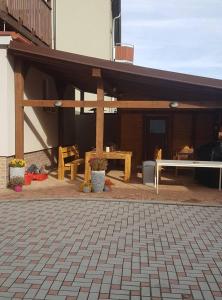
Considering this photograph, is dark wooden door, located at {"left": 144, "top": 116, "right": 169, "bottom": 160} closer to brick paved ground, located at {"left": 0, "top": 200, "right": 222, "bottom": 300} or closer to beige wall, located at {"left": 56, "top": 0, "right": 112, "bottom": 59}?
brick paved ground, located at {"left": 0, "top": 200, "right": 222, "bottom": 300}

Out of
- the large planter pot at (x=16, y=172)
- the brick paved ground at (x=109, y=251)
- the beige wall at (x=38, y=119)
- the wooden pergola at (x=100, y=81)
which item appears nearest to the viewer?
the brick paved ground at (x=109, y=251)

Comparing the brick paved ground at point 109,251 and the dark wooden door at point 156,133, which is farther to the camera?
the dark wooden door at point 156,133

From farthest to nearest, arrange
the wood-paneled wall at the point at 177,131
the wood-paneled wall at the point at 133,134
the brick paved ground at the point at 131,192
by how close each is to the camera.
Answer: the wood-paneled wall at the point at 133,134
the wood-paneled wall at the point at 177,131
the brick paved ground at the point at 131,192

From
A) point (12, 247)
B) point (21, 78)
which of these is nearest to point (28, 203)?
point (12, 247)

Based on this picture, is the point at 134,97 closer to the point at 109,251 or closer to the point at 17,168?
the point at 17,168

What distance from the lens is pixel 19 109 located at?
11109 millimetres

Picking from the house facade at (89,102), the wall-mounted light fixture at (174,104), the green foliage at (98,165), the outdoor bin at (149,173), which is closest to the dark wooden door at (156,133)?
the house facade at (89,102)

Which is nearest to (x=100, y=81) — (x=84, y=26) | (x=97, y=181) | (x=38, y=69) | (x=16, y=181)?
(x=97, y=181)

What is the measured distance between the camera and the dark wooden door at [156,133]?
52.1ft

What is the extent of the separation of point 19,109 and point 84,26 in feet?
45.1

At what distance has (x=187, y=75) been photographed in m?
10.1

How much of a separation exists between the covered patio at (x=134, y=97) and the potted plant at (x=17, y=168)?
18.3 inches

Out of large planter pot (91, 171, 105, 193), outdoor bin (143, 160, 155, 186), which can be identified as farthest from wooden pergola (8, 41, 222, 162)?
outdoor bin (143, 160, 155, 186)

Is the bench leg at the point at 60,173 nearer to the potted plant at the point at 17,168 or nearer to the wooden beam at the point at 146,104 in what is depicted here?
the potted plant at the point at 17,168
